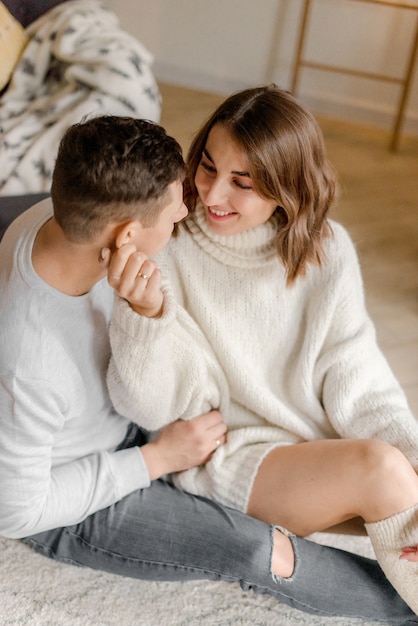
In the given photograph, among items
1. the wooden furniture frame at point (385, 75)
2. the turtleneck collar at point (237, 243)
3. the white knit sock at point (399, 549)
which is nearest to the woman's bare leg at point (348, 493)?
the white knit sock at point (399, 549)

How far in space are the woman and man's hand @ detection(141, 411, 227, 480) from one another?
23 mm

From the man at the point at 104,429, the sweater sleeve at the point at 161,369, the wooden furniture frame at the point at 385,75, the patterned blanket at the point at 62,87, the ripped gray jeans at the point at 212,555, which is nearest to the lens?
the man at the point at 104,429

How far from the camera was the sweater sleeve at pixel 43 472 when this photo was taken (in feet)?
3.71

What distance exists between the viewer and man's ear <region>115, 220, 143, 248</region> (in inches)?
41.7

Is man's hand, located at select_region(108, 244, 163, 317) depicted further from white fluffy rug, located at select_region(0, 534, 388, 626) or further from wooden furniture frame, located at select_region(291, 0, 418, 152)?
wooden furniture frame, located at select_region(291, 0, 418, 152)

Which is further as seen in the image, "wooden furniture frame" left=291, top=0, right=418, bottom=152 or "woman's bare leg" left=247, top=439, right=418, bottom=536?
"wooden furniture frame" left=291, top=0, right=418, bottom=152

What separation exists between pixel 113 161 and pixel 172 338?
1.34ft

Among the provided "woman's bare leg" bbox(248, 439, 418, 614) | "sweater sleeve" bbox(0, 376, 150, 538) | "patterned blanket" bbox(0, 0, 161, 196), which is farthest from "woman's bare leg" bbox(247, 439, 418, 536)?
"patterned blanket" bbox(0, 0, 161, 196)

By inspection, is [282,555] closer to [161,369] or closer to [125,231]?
[161,369]

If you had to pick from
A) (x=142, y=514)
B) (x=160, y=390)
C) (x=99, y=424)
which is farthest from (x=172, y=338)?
(x=142, y=514)

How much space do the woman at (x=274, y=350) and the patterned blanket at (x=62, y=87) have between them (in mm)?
874

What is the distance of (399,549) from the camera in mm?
1248

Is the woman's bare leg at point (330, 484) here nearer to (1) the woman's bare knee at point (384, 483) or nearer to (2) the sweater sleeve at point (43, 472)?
(1) the woman's bare knee at point (384, 483)

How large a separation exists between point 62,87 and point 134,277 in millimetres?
1473
